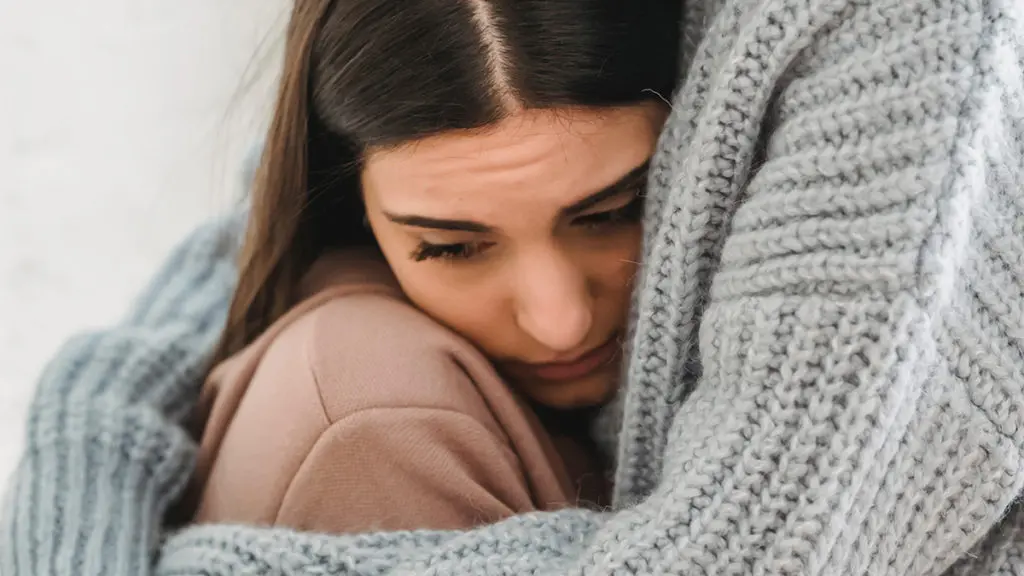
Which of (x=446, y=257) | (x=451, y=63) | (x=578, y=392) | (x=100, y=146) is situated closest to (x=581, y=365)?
(x=578, y=392)

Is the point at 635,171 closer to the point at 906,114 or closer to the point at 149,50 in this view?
the point at 906,114

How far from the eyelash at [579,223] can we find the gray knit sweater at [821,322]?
1.8 inches

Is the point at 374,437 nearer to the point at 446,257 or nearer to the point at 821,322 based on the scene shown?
the point at 446,257

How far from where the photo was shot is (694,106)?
1.96ft

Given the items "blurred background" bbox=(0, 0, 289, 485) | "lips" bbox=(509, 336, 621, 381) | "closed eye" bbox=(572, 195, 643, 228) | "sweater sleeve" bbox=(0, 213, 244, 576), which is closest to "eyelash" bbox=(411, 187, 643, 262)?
"closed eye" bbox=(572, 195, 643, 228)

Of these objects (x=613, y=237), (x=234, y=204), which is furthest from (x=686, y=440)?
(x=234, y=204)

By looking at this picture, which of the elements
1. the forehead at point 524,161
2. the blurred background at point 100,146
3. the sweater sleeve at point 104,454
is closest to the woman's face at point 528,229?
the forehead at point 524,161

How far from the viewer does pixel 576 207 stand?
2.05 feet

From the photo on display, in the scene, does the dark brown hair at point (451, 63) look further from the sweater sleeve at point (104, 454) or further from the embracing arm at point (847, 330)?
the sweater sleeve at point (104, 454)

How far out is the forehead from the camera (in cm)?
60

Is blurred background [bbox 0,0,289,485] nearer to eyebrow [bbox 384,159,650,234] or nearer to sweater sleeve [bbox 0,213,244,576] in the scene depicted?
sweater sleeve [bbox 0,213,244,576]

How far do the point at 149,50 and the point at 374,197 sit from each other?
2.16 ft

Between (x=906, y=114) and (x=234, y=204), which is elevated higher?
(x=906, y=114)

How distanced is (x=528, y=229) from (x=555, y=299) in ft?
0.17
